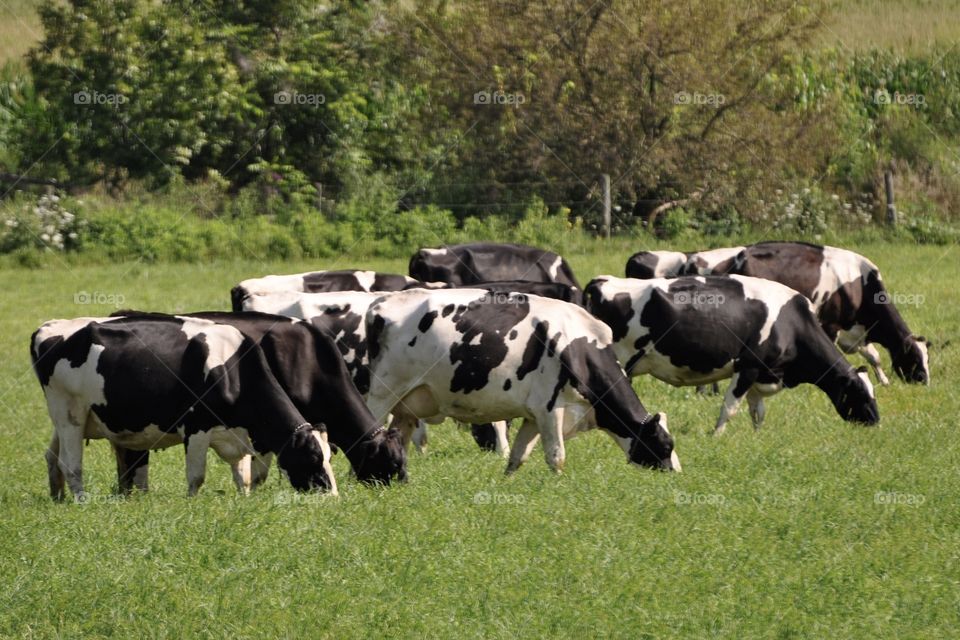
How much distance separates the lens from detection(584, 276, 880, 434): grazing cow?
50.9 ft

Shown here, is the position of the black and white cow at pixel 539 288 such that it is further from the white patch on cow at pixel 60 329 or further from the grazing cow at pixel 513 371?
the white patch on cow at pixel 60 329

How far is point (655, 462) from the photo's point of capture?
41.2 ft

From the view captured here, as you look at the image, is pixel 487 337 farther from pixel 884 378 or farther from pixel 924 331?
pixel 924 331

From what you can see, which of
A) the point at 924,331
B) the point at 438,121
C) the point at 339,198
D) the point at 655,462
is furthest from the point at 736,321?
the point at 438,121

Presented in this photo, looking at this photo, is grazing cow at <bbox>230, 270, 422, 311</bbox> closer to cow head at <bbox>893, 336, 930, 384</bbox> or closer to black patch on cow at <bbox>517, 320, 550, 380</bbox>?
black patch on cow at <bbox>517, 320, 550, 380</bbox>

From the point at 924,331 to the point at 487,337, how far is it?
35.5 ft

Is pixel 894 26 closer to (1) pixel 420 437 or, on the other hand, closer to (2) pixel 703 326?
(2) pixel 703 326

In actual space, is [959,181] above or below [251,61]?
below

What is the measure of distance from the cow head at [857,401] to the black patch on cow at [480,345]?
413cm

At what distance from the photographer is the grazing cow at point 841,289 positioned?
19.2m

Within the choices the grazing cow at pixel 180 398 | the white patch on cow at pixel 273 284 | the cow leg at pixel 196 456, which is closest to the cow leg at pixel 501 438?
the grazing cow at pixel 180 398

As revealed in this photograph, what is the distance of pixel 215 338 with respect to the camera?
1180 cm

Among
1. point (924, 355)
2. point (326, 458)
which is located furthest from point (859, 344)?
point (326, 458)

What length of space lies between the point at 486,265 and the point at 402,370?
782cm
